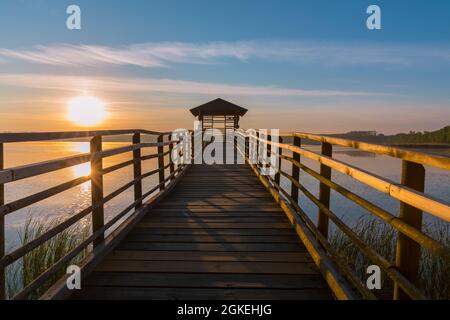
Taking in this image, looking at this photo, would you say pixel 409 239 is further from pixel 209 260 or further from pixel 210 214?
pixel 210 214

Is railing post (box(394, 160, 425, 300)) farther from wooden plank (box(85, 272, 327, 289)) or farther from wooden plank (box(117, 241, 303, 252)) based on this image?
wooden plank (box(117, 241, 303, 252))

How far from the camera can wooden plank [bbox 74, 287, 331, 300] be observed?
2879 millimetres

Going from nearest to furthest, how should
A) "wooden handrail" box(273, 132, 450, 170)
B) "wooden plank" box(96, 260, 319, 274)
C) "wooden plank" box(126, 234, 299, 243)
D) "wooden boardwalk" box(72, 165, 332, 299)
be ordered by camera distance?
1. "wooden handrail" box(273, 132, 450, 170)
2. "wooden boardwalk" box(72, 165, 332, 299)
3. "wooden plank" box(96, 260, 319, 274)
4. "wooden plank" box(126, 234, 299, 243)

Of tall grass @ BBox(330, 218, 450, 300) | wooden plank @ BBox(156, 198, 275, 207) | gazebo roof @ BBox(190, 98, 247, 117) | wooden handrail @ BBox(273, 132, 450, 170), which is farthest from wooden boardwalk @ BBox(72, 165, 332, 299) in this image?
gazebo roof @ BBox(190, 98, 247, 117)

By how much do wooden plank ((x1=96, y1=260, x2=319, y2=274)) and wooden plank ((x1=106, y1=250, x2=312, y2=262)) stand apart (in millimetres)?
87

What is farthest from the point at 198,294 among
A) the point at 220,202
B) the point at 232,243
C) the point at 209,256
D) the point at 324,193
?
the point at 220,202

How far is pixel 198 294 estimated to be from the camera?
2.93 m

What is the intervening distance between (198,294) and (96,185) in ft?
5.65

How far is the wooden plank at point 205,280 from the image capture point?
3.10 metres

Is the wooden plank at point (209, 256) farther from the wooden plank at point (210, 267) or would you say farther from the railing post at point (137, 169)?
the railing post at point (137, 169)

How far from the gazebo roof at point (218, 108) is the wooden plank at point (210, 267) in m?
20.7
